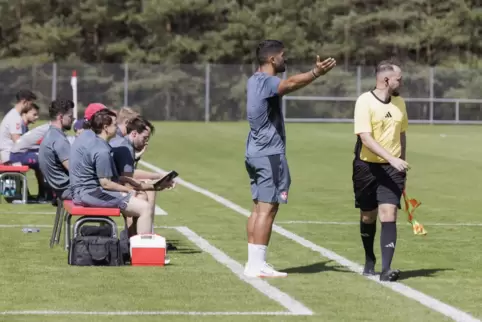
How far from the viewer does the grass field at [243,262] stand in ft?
30.3

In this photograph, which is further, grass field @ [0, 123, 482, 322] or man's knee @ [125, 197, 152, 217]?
man's knee @ [125, 197, 152, 217]

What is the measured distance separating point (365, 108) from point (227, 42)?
56.3 metres

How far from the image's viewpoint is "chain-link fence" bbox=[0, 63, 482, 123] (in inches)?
2213

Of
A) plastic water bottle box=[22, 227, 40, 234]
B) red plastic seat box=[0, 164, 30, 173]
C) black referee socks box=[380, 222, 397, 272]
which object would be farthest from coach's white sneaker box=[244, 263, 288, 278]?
red plastic seat box=[0, 164, 30, 173]

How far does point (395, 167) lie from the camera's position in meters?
10.5

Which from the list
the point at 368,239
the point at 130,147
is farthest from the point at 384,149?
the point at 130,147

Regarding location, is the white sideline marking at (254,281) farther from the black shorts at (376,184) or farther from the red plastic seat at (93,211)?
the black shorts at (376,184)

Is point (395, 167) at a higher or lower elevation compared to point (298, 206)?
higher

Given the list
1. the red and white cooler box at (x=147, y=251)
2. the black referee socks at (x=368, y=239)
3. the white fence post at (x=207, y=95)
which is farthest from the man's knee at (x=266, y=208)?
the white fence post at (x=207, y=95)

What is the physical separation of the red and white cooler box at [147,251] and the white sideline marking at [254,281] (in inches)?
23.1

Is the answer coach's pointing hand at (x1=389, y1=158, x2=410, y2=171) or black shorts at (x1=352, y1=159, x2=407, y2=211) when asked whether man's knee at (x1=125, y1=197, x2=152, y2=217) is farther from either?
coach's pointing hand at (x1=389, y1=158, x2=410, y2=171)

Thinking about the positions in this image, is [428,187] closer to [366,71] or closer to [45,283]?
[45,283]

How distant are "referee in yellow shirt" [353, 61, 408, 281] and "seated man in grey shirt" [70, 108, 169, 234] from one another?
2.15m

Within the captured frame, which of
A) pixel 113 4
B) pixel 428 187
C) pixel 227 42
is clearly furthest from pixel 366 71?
pixel 428 187
